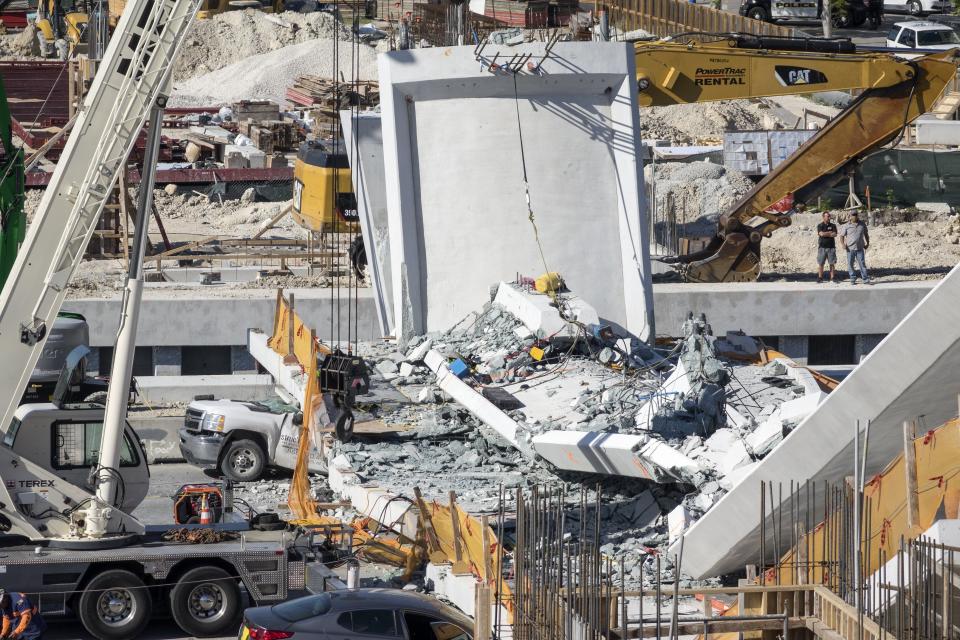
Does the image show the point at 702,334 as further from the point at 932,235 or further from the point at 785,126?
the point at 785,126

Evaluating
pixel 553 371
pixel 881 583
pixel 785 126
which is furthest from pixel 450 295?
pixel 785 126

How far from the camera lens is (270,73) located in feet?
193

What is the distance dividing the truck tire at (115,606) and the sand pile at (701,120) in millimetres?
36298

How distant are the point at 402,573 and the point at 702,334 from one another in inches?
216

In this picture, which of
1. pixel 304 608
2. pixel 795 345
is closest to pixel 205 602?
pixel 304 608

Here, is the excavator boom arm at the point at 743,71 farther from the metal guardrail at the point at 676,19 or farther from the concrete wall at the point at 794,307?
the metal guardrail at the point at 676,19

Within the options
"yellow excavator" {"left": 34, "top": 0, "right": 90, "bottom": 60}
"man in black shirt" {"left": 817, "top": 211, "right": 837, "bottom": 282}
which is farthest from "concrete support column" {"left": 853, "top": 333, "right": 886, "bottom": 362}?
"yellow excavator" {"left": 34, "top": 0, "right": 90, "bottom": 60}

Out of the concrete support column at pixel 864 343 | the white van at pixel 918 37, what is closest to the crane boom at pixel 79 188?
the concrete support column at pixel 864 343

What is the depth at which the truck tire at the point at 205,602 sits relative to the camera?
15.3 m

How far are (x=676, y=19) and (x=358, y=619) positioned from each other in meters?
46.2

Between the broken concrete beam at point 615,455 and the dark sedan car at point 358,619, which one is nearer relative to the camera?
the dark sedan car at point 358,619

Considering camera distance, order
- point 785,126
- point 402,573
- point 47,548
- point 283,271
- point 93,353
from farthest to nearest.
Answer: point 785,126 → point 283,271 → point 93,353 → point 402,573 → point 47,548

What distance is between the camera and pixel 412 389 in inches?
951

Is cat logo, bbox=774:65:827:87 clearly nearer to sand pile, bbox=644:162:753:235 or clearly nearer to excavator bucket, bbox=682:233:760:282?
excavator bucket, bbox=682:233:760:282
